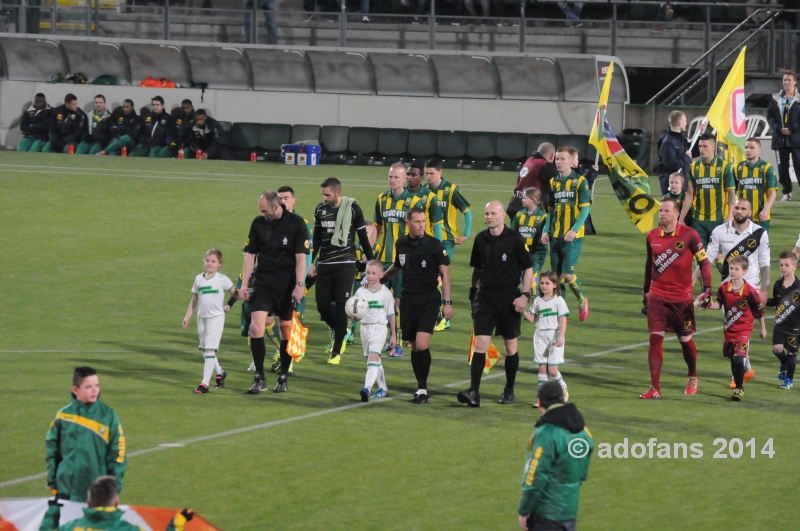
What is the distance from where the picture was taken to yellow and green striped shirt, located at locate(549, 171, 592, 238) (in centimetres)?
1623

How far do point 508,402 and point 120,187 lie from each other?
17.4m

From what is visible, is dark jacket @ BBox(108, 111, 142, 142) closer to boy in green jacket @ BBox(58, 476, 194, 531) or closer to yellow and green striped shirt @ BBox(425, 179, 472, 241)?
yellow and green striped shirt @ BBox(425, 179, 472, 241)

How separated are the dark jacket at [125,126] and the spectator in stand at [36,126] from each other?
181 cm

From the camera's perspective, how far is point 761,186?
57.9ft

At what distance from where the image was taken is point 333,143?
3491 cm

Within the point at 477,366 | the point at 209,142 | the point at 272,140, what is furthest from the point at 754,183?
the point at 209,142

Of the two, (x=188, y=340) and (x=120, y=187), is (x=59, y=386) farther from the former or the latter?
(x=120, y=187)

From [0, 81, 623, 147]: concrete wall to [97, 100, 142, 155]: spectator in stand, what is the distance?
5.47ft

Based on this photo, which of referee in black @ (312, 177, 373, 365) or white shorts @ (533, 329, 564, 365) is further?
referee in black @ (312, 177, 373, 365)

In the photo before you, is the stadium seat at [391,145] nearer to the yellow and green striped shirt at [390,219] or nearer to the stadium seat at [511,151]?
the stadium seat at [511,151]

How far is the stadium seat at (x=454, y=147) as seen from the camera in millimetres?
34156

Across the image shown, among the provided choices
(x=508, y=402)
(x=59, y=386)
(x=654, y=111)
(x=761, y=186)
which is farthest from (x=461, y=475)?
(x=654, y=111)

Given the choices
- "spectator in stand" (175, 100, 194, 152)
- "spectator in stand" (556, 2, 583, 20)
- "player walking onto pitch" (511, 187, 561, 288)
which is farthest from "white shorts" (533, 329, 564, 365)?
"spectator in stand" (556, 2, 583, 20)

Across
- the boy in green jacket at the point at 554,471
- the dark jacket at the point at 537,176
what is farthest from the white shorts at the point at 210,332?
the boy in green jacket at the point at 554,471
